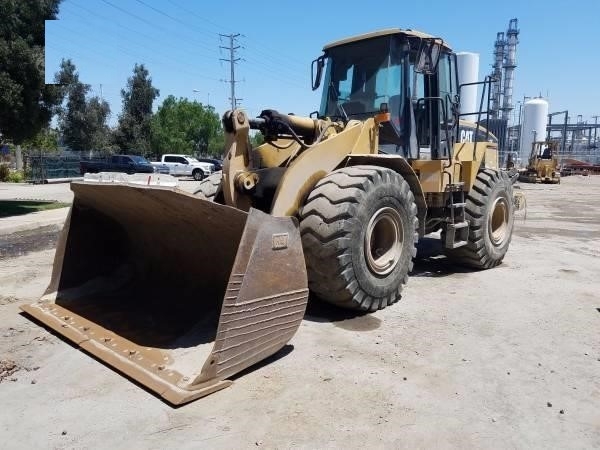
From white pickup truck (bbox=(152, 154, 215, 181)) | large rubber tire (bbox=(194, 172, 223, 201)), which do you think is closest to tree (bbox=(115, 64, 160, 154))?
white pickup truck (bbox=(152, 154, 215, 181))

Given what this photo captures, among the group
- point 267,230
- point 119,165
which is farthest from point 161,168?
A: point 267,230

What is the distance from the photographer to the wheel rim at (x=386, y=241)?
5.05 metres

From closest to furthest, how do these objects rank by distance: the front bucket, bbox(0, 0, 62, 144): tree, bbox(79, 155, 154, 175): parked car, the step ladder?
the front bucket < the step ladder < bbox(0, 0, 62, 144): tree < bbox(79, 155, 154, 175): parked car

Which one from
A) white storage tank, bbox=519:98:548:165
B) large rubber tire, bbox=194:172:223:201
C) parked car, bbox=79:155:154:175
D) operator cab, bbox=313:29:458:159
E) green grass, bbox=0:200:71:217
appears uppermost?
white storage tank, bbox=519:98:548:165

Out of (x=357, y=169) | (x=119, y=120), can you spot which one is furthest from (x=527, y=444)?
(x=119, y=120)

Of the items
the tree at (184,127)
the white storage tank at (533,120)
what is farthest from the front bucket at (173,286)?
the white storage tank at (533,120)

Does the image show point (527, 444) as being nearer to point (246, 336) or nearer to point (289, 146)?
point (246, 336)

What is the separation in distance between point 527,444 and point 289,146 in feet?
12.8

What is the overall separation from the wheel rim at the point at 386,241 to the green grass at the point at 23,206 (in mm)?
10344

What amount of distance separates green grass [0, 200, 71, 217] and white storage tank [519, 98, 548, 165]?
160 ft

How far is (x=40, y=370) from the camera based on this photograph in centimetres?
370

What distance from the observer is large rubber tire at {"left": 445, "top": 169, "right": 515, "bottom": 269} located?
6.87 m

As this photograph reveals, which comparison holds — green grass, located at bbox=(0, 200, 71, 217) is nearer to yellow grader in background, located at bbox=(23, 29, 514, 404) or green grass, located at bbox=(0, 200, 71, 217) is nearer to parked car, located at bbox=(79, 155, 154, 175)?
yellow grader in background, located at bbox=(23, 29, 514, 404)

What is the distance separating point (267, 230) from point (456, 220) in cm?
384
